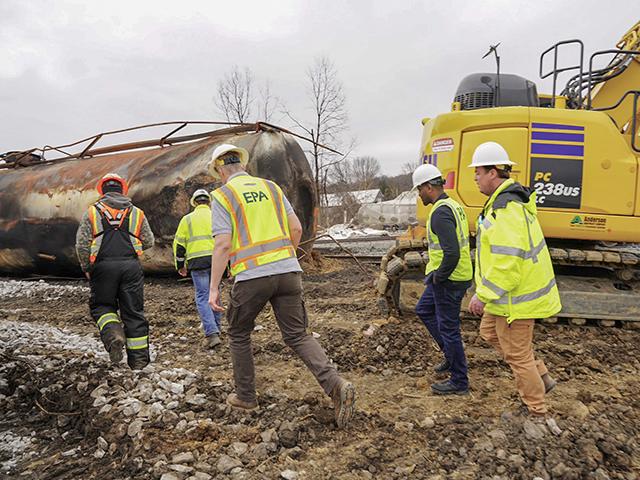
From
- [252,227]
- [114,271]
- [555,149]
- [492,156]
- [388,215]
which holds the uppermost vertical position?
[555,149]

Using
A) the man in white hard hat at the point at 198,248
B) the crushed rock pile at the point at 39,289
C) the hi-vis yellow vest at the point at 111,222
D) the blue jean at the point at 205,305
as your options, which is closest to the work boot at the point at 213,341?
the blue jean at the point at 205,305

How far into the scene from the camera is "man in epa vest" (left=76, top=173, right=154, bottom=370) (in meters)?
4.26

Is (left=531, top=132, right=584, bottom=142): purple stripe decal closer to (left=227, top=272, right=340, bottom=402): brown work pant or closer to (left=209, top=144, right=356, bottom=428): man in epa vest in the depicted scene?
(left=209, top=144, right=356, bottom=428): man in epa vest

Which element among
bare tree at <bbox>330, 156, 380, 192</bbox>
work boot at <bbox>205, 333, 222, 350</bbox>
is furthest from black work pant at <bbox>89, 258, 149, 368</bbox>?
bare tree at <bbox>330, 156, 380, 192</bbox>

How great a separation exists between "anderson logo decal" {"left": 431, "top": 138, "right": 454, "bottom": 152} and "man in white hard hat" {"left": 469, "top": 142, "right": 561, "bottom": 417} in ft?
8.23

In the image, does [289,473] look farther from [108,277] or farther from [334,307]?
[334,307]

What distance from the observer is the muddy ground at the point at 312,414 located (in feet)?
8.99

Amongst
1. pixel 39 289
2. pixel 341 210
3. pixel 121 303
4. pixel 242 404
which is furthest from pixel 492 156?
pixel 341 210

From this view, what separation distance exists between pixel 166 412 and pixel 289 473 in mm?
1190

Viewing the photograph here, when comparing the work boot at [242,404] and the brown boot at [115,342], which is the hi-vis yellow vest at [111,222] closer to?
the brown boot at [115,342]

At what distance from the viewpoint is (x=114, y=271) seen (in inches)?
169

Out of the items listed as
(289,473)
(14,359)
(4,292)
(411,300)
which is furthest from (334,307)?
(4,292)

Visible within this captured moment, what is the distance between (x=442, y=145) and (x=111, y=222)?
371cm

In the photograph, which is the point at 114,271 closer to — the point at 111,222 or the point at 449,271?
the point at 111,222
